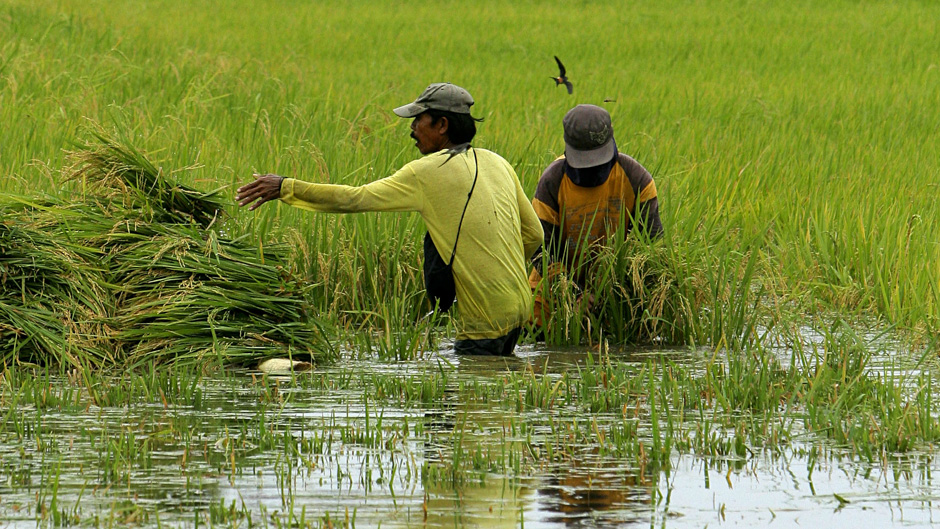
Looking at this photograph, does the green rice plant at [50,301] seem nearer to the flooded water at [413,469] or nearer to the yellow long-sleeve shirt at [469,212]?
the flooded water at [413,469]

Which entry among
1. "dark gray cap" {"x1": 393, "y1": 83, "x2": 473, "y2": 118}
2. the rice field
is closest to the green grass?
the rice field

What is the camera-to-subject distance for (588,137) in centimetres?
582

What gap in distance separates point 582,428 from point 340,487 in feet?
3.17

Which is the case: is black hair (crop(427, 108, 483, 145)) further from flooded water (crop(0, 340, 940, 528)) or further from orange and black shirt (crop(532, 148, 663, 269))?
flooded water (crop(0, 340, 940, 528))

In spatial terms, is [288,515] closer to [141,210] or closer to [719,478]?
[719,478]

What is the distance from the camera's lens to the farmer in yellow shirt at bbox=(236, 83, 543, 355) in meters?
5.21

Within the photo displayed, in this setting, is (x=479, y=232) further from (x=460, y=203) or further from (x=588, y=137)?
(x=588, y=137)

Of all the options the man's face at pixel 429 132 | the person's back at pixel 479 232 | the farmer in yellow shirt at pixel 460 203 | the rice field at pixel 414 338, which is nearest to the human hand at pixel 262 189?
the farmer in yellow shirt at pixel 460 203

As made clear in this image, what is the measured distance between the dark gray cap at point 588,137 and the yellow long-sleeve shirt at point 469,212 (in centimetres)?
48

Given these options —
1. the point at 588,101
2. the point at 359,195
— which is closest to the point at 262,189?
the point at 359,195

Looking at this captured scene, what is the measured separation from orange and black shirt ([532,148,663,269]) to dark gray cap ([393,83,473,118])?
907 mm

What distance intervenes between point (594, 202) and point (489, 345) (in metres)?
1.00

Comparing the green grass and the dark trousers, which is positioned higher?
the green grass

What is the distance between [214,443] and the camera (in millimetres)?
3742
